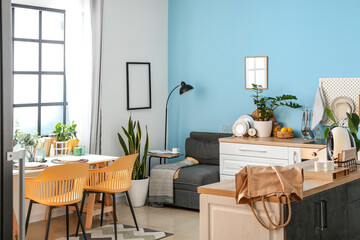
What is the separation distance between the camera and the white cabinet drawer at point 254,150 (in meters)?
5.86

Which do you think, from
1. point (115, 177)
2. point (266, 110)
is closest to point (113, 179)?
point (115, 177)

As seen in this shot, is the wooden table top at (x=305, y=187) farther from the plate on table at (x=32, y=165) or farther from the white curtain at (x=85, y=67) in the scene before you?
the white curtain at (x=85, y=67)

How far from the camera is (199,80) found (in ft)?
23.7

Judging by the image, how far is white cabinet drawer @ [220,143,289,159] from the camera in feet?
19.2

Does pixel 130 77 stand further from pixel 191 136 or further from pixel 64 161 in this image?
pixel 64 161

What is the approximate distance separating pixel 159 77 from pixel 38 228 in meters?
2.86

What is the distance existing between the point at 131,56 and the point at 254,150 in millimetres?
2172

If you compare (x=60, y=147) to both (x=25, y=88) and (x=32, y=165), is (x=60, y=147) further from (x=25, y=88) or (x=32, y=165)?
(x=32, y=165)

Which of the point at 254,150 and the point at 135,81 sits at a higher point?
the point at 135,81

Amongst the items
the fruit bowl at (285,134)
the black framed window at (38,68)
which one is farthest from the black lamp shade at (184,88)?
the black framed window at (38,68)

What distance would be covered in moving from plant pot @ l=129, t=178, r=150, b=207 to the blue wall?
1.13 metres

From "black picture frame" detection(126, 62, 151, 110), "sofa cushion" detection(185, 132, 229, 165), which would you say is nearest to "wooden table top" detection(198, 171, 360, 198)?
"sofa cushion" detection(185, 132, 229, 165)

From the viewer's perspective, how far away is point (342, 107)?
5.99 m

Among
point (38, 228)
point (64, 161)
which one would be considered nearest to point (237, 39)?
point (64, 161)
